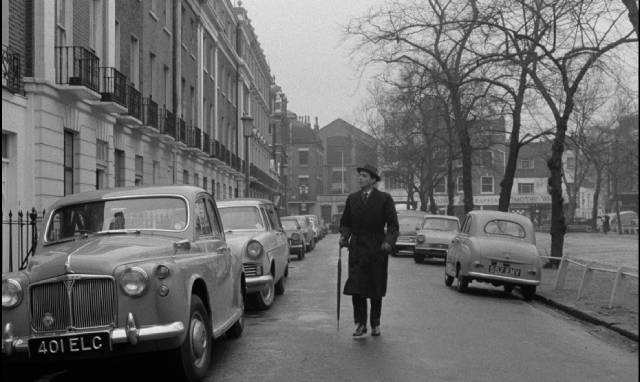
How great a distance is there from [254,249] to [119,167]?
43.5 ft

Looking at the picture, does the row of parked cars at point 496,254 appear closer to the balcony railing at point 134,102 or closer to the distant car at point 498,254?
the distant car at point 498,254

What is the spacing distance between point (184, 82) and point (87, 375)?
26.9m

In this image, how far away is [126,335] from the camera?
17.9 ft

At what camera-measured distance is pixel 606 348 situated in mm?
8188

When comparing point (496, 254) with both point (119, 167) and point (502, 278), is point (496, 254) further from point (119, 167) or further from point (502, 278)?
point (119, 167)

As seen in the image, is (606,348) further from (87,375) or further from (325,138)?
(325,138)

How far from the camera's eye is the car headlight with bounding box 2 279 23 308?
18.3ft

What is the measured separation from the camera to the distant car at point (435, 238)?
23156 mm

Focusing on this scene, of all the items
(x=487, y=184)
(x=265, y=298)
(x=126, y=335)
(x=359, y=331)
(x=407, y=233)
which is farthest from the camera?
(x=487, y=184)

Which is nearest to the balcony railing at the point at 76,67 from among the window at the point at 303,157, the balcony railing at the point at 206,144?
the balcony railing at the point at 206,144

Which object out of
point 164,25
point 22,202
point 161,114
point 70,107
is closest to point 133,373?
point 22,202

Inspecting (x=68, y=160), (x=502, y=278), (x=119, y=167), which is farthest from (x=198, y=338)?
(x=119, y=167)

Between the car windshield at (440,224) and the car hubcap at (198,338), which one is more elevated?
the car windshield at (440,224)

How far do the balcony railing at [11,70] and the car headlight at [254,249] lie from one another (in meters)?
6.92
